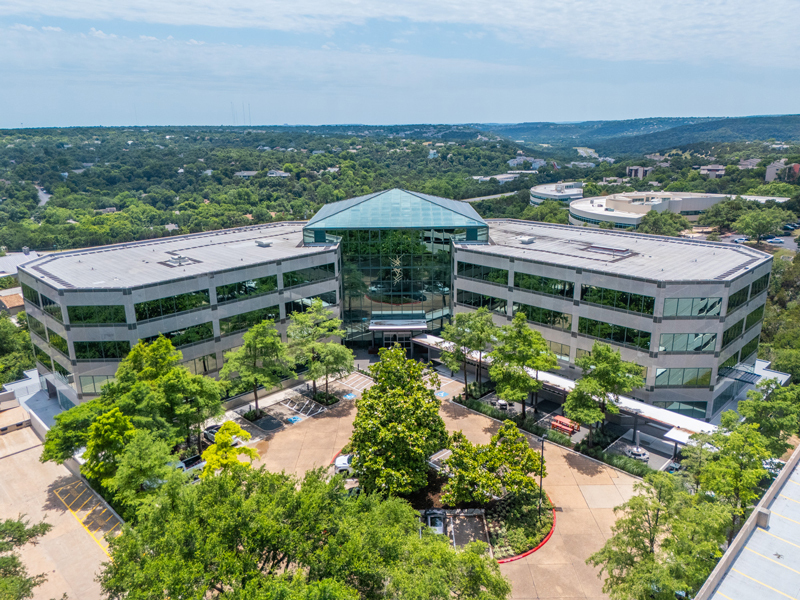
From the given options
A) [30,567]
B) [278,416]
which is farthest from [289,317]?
[30,567]

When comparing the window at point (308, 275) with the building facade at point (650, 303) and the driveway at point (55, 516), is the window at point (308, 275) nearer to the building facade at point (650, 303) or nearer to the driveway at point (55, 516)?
the building facade at point (650, 303)

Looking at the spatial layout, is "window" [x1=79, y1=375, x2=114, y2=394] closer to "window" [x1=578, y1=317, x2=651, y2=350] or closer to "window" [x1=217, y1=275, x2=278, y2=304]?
"window" [x1=217, y1=275, x2=278, y2=304]

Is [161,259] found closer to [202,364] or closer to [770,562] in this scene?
[202,364]

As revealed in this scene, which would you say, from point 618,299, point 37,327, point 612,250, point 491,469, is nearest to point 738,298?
point 618,299

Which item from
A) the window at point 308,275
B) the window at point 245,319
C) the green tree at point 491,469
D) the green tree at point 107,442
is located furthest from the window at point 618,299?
the green tree at point 107,442

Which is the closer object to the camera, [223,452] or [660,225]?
[223,452]

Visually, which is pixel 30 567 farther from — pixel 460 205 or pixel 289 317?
pixel 460 205

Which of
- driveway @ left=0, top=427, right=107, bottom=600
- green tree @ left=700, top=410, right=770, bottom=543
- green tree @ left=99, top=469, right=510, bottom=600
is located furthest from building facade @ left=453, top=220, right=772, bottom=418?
driveway @ left=0, top=427, right=107, bottom=600
